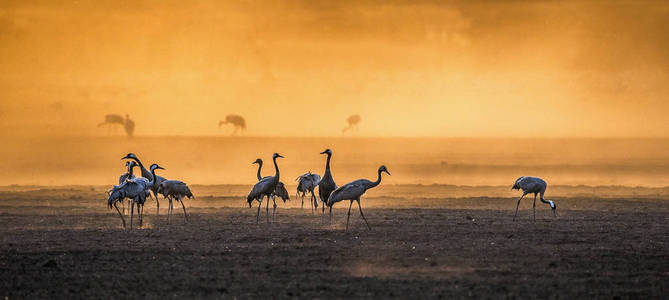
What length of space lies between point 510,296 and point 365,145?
355 ft

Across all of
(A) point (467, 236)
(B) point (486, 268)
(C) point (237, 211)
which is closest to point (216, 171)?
(C) point (237, 211)

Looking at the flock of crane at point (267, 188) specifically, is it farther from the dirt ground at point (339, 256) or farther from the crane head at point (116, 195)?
the dirt ground at point (339, 256)

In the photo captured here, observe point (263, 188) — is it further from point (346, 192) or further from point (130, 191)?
point (130, 191)

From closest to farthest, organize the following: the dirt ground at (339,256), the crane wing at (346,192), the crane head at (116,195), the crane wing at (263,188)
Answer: the dirt ground at (339,256) < the crane head at (116,195) < the crane wing at (346,192) < the crane wing at (263,188)

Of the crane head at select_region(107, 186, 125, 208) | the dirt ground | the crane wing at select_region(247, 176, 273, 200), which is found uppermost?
the crane wing at select_region(247, 176, 273, 200)

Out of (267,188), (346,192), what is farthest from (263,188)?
(346,192)

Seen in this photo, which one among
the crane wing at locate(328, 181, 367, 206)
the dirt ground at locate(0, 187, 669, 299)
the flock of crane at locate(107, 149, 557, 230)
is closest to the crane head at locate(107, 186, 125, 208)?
the flock of crane at locate(107, 149, 557, 230)

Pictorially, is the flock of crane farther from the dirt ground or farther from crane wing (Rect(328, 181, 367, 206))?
the dirt ground

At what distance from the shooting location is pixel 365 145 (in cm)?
12388

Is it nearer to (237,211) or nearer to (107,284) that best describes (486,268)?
(107,284)

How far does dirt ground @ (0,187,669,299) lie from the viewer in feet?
54.2

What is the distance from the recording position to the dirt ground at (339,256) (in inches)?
650

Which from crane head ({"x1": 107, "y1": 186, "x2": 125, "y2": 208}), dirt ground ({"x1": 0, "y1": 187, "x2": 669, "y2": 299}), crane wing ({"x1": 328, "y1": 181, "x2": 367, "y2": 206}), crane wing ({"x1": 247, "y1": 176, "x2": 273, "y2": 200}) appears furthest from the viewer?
crane wing ({"x1": 247, "y1": 176, "x2": 273, "y2": 200})

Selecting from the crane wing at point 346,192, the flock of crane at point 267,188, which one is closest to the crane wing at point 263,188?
the flock of crane at point 267,188
